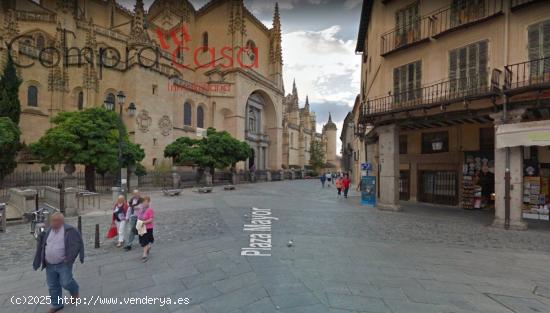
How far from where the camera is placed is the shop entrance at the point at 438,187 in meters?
14.7

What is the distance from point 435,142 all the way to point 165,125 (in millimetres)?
30428

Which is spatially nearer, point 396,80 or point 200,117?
point 396,80

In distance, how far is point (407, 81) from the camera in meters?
13.3

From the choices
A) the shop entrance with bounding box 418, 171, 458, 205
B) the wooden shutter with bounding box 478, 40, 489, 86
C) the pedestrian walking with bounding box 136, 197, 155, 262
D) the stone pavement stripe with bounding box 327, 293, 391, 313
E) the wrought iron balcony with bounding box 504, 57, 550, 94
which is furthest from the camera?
the shop entrance with bounding box 418, 171, 458, 205

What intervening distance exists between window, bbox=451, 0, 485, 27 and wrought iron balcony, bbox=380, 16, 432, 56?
104 cm

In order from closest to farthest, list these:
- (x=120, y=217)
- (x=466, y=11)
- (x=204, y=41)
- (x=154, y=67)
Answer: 1. (x=120, y=217)
2. (x=466, y=11)
3. (x=154, y=67)
4. (x=204, y=41)

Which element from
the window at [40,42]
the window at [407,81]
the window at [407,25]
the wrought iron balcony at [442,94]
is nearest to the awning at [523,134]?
the wrought iron balcony at [442,94]

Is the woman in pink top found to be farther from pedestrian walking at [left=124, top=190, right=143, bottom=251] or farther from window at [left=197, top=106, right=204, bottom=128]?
window at [left=197, top=106, right=204, bottom=128]

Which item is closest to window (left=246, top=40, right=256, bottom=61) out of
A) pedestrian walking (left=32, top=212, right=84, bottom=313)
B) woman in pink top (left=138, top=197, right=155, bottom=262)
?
woman in pink top (left=138, top=197, right=155, bottom=262)

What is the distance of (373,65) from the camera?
1658 centimetres

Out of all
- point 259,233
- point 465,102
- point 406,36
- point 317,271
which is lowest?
point 259,233

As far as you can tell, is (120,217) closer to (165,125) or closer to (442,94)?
(442,94)

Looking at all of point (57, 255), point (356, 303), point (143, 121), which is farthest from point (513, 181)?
point (143, 121)

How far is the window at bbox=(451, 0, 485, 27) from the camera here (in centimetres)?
1076
